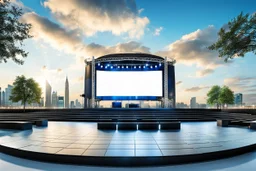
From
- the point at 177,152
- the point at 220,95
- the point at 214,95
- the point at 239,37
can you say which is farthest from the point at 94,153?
the point at 214,95

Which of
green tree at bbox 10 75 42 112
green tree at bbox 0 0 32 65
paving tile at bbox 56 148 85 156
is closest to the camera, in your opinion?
paving tile at bbox 56 148 85 156

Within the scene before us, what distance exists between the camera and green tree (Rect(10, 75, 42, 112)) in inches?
1183

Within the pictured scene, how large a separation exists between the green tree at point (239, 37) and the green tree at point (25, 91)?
30.8m

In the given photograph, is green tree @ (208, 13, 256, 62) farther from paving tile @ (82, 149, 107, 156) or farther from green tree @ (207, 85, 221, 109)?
green tree @ (207, 85, 221, 109)

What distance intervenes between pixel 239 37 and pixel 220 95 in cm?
3829

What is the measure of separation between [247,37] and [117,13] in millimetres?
11615

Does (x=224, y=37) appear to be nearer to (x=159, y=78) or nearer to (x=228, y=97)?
(x=159, y=78)

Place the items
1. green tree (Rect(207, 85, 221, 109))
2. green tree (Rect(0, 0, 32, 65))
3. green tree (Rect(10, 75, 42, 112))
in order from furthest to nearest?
green tree (Rect(207, 85, 221, 109))
green tree (Rect(10, 75, 42, 112))
green tree (Rect(0, 0, 32, 65))

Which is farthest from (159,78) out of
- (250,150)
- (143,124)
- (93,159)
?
(93,159)

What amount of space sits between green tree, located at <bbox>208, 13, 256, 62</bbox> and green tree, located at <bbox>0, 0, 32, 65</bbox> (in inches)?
376

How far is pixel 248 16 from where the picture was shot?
778cm

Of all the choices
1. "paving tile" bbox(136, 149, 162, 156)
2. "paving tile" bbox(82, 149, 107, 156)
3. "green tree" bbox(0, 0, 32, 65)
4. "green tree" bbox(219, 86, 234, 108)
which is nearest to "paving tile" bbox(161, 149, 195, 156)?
"paving tile" bbox(136, 149, 162, 156)

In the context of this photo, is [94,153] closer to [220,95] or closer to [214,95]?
[220,95]

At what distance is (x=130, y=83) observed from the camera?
28828 mm
